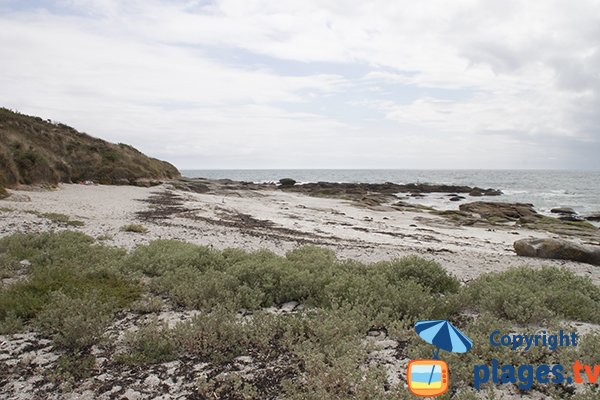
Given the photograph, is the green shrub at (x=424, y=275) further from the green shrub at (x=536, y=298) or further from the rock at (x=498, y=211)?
the rock at (x=498, y=211)

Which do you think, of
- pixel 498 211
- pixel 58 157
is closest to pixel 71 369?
pixel 58 157

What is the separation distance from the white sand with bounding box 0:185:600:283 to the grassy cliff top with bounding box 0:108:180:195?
2880 mm

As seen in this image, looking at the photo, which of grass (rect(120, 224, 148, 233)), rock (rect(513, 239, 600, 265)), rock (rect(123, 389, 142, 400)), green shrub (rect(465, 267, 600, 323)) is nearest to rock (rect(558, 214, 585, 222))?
rock (rect(513, 239, 600, 265))

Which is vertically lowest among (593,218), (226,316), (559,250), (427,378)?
(593,218)

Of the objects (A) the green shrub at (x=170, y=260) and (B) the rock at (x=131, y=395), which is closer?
(B) the rock at (x=131, y=395)

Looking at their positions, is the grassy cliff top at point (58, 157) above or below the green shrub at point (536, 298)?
above

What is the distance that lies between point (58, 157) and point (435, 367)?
36.8 meters

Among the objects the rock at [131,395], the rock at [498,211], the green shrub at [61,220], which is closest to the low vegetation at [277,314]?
the rock at [131,395]

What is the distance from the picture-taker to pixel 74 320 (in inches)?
217

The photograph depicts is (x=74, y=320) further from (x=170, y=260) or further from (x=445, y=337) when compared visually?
(x=445, y=337)

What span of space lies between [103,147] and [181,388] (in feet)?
138

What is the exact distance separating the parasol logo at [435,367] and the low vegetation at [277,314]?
534 millimetres

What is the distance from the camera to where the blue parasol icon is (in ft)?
12.5

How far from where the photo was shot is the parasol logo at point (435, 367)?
3.54 meters
